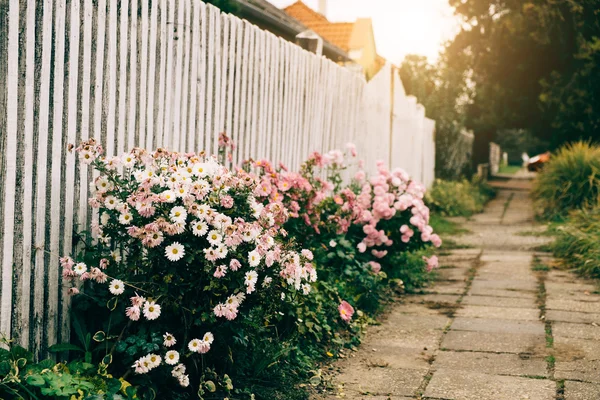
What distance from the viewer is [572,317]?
16.9ft

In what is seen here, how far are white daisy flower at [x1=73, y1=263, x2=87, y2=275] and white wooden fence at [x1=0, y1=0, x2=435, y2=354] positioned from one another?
5.7 inches

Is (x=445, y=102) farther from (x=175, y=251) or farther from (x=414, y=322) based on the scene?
(x=175, y=251)

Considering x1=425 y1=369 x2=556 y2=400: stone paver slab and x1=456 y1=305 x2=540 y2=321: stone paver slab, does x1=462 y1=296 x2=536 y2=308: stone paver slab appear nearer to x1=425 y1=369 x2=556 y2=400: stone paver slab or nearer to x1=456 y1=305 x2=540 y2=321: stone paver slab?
x1=456 y1=305 x2=540 y2=321: stone paver slab

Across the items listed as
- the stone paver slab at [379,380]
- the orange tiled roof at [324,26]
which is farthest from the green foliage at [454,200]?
the orange tiled roof at [324,26]

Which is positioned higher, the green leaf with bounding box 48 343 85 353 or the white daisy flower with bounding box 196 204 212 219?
the white daisy flower with bounding box 196 204 212 219

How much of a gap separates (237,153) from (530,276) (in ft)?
10.0

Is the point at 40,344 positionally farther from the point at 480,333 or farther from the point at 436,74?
the point at 436,74

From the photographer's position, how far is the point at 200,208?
120 inches

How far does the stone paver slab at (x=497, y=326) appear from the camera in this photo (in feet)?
15.9

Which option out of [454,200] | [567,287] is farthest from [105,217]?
[454,200]

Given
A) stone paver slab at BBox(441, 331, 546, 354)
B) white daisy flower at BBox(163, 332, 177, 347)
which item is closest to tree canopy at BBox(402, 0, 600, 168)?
stone paver slab at BBox(441, 331, 546, 354)

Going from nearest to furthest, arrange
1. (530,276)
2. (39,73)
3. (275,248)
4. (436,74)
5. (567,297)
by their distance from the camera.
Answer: (39,73) → (275,248) → (567,297) → (530,276) → (436,74)

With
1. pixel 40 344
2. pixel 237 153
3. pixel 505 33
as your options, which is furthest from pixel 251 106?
pixel 505 33

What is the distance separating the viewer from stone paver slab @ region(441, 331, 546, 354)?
442 cm
